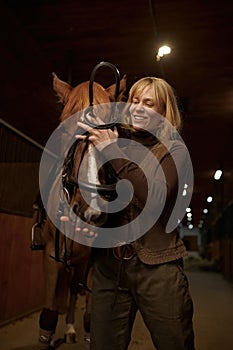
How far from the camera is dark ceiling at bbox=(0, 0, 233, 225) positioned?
2523mm

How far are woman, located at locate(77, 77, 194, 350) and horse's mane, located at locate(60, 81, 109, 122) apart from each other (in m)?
0.32

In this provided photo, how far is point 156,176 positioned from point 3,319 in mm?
2578

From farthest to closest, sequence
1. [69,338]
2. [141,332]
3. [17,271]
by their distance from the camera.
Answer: [17,271] < [141,332] < [69,338]

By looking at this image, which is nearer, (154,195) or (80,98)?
(154,195)

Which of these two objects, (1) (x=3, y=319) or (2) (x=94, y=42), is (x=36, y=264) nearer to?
(1) (x=3, y=319)

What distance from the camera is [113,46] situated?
298cm

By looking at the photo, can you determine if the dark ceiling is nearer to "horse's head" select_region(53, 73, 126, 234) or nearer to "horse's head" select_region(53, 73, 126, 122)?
"horse's head" select_region(53, 73, 126, 122)

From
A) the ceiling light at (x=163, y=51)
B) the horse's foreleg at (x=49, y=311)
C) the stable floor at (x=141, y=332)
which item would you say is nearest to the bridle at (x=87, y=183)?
the horse's foreleg at (x=49, y=311)

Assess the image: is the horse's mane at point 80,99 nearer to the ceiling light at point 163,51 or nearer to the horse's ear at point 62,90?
the horse's ear at point 62,90

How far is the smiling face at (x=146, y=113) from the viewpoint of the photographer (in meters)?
1.02

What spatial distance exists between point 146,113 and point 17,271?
2.66m

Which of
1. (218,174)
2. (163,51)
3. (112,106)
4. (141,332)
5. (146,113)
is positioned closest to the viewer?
(146,113)

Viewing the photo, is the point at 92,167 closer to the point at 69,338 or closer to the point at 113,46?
the point at 69,338

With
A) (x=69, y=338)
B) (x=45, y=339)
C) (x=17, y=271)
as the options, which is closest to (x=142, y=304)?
(x=45, y=339)
